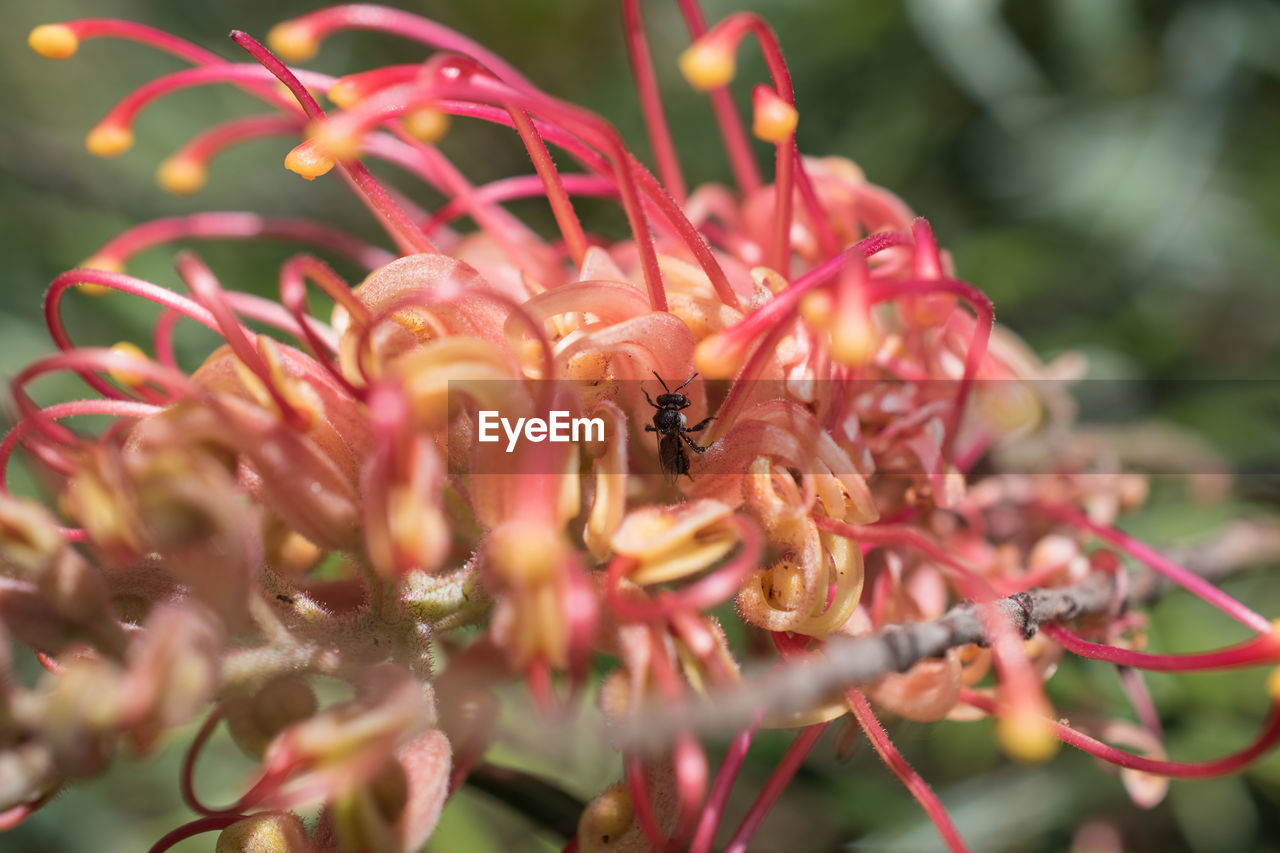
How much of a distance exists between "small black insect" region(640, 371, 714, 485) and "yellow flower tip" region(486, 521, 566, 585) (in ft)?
0.53

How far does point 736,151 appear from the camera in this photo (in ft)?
2.81

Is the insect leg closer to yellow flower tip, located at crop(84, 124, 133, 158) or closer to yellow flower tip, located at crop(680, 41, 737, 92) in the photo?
yellow flower tip, located at crop(680, 41, 737, 92)

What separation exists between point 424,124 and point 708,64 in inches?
7.4

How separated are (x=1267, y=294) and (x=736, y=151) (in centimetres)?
76

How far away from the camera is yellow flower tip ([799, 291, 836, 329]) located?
1.63 feet

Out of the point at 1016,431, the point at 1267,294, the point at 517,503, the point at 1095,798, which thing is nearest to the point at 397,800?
the point at 517,503

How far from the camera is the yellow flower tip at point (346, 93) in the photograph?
614mm

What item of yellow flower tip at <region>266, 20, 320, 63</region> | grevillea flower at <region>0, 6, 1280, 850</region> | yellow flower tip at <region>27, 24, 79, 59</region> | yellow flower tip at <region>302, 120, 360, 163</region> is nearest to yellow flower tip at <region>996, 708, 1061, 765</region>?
grevillea flower at <region>0, 6, 1280, 850</region>

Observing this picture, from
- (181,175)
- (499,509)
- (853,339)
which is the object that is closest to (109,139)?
(181,175)

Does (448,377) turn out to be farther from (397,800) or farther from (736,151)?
(736,151)

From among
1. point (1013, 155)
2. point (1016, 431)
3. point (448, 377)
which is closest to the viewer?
point (448, 377)

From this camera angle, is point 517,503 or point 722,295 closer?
point 517,503

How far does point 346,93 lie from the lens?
0.62m

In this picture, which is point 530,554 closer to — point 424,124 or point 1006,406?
point 424,124
